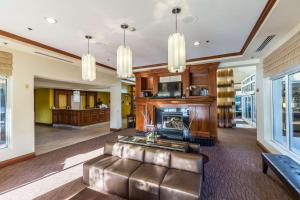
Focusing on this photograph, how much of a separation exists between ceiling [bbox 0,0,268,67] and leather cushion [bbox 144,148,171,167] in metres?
2.32

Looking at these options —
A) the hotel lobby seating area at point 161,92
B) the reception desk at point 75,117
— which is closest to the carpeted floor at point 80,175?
the hotel lobby seating area at point 161,92

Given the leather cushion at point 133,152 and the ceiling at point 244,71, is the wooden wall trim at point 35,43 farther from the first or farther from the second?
the ceiling at point 244,71

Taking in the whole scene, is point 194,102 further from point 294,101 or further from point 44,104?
point 44,104

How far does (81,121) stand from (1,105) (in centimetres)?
470

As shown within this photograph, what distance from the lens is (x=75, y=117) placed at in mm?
8352

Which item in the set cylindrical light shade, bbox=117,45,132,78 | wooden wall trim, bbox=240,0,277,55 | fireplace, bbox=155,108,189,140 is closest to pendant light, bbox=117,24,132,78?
cylindrical light shade, bbox=117,45,132,78

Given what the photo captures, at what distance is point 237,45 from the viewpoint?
4.05 metres

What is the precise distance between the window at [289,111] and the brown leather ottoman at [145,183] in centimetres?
326

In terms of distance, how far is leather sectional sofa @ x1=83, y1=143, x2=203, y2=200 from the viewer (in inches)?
75.6

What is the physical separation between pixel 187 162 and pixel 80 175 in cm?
219

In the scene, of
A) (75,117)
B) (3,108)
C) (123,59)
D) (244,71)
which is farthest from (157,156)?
(244,71)

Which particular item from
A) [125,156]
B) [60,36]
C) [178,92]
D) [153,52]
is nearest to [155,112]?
[178,92]

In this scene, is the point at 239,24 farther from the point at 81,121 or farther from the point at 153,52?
the point at 81,121

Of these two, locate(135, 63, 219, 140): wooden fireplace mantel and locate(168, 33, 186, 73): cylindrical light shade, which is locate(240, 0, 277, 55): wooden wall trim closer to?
locate(168, 33, 186, 73): cylindrical light shade
